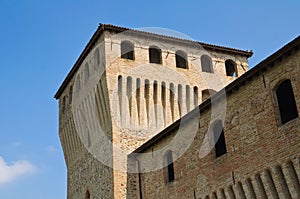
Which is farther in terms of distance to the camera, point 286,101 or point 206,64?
point 206,64

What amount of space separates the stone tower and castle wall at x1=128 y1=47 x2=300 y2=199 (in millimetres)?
4331

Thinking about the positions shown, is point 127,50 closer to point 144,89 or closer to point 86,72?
point 86,72

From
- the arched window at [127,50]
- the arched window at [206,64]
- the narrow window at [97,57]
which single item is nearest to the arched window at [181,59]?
the arched window at [206,64]

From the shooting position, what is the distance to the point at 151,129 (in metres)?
19.8

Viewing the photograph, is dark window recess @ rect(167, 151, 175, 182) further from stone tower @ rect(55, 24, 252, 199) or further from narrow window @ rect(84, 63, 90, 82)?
narrow window @ rect(84, 63, 90, 82)

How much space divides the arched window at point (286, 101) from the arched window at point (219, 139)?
2400 mm

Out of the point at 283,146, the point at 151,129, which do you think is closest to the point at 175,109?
the point at 151,129

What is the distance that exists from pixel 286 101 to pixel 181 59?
1095cm

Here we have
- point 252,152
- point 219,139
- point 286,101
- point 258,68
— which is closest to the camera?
point 286,101

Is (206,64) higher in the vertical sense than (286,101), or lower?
higher

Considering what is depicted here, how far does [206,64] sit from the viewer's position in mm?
23172

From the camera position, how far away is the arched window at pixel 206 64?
22.9 metres

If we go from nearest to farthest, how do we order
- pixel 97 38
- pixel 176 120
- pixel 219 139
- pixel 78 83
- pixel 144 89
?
pixel 219 139, pixel 176 120, pixel 144 89, pixel 97 38, pixel 78 83

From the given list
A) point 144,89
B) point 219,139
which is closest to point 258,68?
Answer: point 219,139
